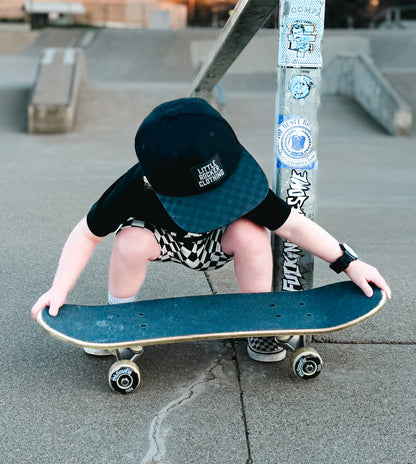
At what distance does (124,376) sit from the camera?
2.36 m

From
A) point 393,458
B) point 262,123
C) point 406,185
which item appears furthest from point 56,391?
point 262,123

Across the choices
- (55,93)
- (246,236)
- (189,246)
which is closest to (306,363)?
(246,236)

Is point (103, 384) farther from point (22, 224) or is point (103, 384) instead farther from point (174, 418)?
point (22, 224)

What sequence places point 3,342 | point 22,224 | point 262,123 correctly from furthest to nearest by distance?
point 262,123 → point 22,224 → point 3,342

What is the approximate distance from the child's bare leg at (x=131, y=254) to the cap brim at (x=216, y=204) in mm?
243

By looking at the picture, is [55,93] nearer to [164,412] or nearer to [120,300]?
[120,300]

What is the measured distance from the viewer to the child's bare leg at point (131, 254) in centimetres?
246

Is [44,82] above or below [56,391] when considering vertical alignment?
below

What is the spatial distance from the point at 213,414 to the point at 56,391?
61 centimetres

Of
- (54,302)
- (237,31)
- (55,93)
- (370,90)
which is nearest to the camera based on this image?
(54,302)

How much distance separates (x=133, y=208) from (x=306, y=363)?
2.92ft

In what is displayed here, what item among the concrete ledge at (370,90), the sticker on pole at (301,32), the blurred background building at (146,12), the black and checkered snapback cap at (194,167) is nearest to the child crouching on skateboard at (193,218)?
the black and checkered snapback cap at (194,167)

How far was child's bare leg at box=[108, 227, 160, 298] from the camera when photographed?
246cm

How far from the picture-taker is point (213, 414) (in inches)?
88.8
